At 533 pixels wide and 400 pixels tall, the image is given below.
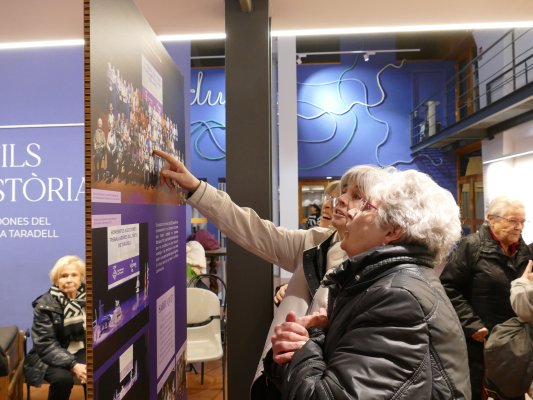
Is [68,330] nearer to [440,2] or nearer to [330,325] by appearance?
[330,325]

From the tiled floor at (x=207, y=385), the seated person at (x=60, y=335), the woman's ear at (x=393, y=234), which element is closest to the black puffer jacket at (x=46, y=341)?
the seated person at (x=60, y=335)

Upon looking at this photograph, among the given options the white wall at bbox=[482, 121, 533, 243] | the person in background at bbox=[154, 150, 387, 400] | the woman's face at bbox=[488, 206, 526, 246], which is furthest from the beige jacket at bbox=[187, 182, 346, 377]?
the white wall at bbox=[482, 121, 533, 243]

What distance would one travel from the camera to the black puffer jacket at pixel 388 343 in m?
0.96

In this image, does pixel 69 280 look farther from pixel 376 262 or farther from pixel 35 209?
pixel 376 262

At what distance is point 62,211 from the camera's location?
4312 millimetres

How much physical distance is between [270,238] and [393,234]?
3.02 ft

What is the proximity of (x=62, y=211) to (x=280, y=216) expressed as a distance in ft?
16.3

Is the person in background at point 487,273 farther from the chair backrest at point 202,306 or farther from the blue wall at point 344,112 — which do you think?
the blue wall at point 344,112

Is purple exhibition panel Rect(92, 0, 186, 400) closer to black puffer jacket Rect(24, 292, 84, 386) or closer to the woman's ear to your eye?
the woman's ear

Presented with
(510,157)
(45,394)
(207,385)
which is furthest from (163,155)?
(510,157)

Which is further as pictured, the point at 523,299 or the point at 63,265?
the point at 63,265

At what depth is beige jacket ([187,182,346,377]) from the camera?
187cm

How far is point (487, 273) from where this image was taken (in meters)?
2.87

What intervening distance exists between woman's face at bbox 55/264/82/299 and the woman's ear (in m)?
3.02
